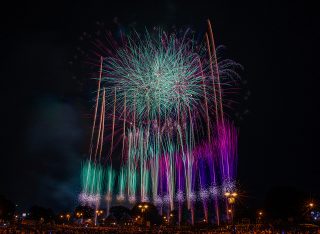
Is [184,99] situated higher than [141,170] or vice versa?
[184,99]

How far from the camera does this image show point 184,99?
101 ft

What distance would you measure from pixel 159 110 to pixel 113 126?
563 centimetres

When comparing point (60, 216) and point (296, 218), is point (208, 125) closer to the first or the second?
point (296, 218)

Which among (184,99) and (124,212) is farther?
(124,212)

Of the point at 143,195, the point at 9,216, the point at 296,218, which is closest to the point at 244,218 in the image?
the point at 296,218

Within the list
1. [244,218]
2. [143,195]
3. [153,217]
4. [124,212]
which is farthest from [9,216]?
[143,195]

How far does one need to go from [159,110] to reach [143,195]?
1106 cm

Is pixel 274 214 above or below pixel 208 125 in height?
below

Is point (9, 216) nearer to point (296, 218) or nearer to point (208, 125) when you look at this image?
point (296, 218)

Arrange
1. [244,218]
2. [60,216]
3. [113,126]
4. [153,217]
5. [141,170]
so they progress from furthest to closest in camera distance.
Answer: [60,216] → [244,218] → [153,217] → [141,170] → [113,126]

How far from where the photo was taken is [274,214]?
73188mm

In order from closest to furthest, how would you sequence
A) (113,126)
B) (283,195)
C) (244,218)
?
(113,126) < (283,195) < (244,218)

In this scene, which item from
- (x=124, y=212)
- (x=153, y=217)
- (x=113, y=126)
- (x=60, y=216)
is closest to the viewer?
(x=113, y=126)

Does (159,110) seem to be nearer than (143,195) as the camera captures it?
Yes
